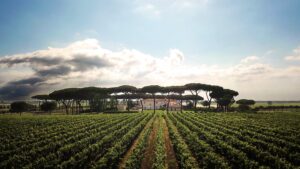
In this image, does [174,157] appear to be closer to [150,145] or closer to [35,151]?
[150,145]

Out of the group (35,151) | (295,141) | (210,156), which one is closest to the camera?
(210,156)

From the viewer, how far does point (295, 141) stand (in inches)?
683

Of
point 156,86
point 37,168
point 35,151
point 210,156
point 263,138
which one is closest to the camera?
point 37,168

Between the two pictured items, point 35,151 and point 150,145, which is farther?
point 150,145

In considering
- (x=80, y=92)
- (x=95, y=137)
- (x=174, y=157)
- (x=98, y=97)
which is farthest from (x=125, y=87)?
(x=174, y=157)

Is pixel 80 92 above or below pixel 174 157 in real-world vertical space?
above

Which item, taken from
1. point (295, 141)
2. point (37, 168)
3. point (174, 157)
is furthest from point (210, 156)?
point (37, 168)

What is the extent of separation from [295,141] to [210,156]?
1011cm

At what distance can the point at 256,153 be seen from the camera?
13.5 meters

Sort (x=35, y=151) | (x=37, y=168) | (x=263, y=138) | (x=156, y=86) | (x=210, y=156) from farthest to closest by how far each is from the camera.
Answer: (x=156, y=86), (x=263, y=138), (x=35, y=151), (x=210, y=156), (x=37, y=168)

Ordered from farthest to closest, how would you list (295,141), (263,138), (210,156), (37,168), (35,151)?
(263,138) < (295,141) < (35,151) < (210,156) < (37,168)

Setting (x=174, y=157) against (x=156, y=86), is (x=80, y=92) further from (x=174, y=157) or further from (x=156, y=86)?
(x=174, y=157)

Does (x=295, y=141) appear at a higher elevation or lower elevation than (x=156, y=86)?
lower

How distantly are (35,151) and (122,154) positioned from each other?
22.3 ft
